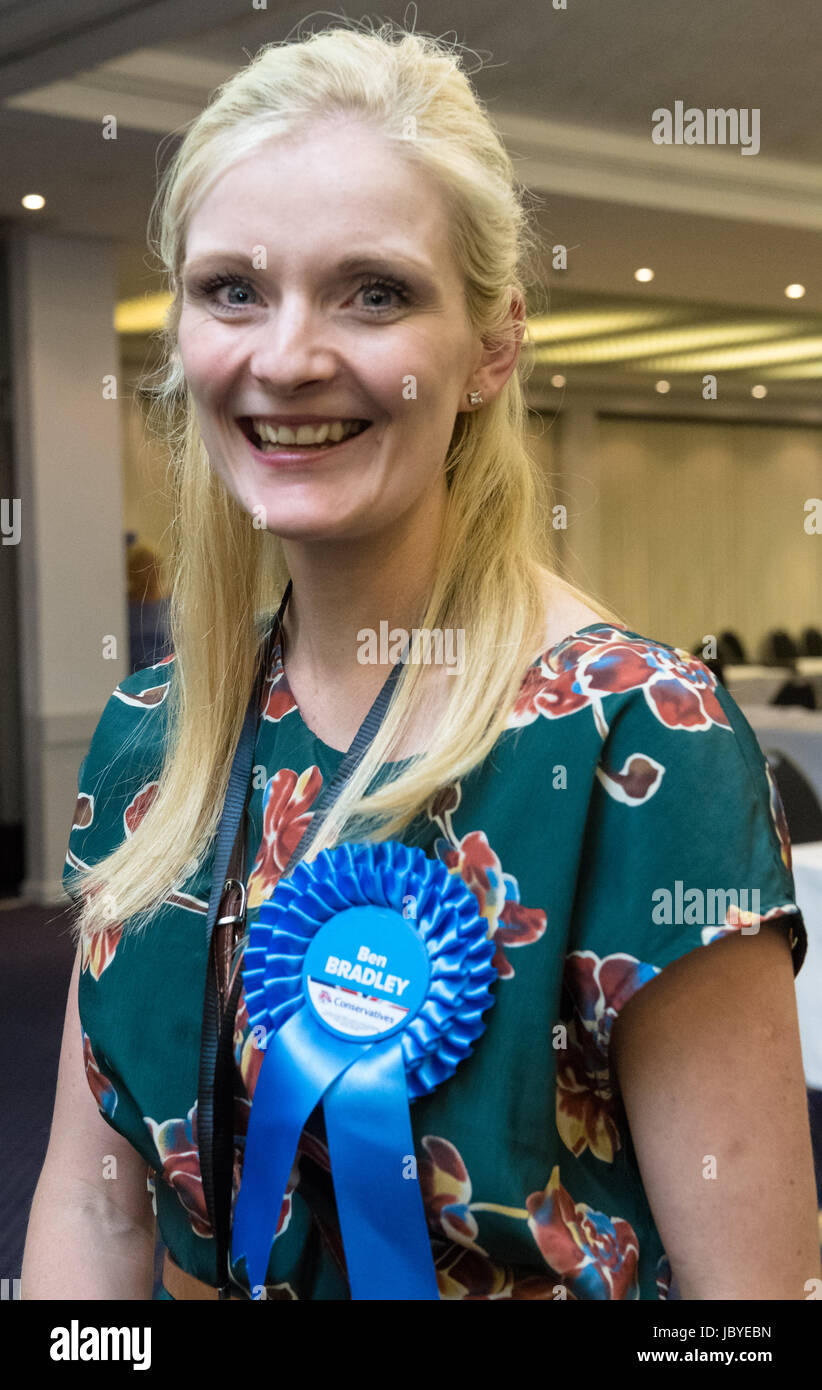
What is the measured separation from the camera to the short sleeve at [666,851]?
0.83m

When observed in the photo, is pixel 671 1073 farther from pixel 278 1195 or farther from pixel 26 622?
pixel 26 622

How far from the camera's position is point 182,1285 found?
1021 millimetres

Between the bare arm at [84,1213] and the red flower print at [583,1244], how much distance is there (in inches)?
14.2

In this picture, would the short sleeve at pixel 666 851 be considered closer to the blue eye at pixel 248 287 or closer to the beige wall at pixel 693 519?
the blue eye at pixel 248 287

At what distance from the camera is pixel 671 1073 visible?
84cm

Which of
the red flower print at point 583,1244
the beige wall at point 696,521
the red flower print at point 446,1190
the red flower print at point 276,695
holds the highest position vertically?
the beige wall at point 696,521

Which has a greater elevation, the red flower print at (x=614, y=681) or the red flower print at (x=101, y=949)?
the red flower print at (x=614, y=681)

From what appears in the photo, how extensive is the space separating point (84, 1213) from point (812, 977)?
2.52 meters

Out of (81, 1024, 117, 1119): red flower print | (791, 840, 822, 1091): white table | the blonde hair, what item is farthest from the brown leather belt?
(791, 840, 822, 1091): white table

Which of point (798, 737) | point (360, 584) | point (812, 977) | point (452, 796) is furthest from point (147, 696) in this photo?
point (798, 737)

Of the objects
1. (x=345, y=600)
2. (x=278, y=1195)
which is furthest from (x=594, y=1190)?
(x=345, y=600)

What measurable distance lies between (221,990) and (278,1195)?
14cm

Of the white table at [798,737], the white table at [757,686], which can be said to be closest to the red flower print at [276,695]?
the white table at [798,737]

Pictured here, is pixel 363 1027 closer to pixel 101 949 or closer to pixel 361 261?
pixel 101 949
